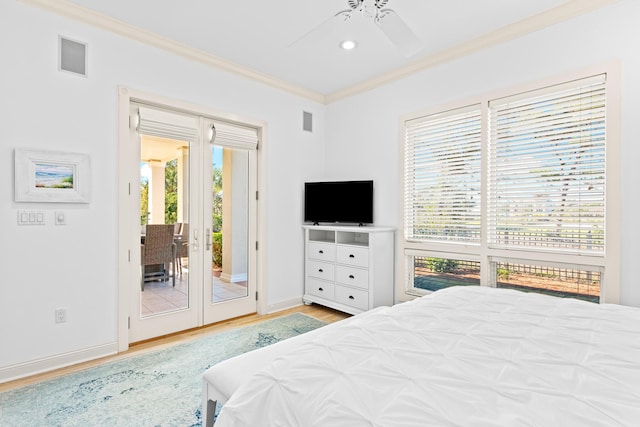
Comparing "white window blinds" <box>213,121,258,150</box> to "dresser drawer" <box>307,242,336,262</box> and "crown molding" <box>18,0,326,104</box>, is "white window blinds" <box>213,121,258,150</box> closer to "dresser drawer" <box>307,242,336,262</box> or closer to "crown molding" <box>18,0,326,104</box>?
"crown molding" <box>18,0,326,104</box>

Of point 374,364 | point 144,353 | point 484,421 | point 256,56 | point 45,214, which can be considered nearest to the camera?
point 484,421

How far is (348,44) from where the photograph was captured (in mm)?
3160

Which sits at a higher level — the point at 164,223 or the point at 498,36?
the point at 498,36

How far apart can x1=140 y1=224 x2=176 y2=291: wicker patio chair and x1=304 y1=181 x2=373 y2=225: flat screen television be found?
65.0 inches

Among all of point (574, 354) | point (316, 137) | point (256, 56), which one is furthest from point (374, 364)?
point (316, 137)

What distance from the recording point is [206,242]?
3520mm

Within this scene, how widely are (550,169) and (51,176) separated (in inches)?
155

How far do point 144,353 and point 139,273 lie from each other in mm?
713

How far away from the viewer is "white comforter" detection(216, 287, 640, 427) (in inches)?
34.1

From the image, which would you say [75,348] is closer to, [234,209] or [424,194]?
[234,209]

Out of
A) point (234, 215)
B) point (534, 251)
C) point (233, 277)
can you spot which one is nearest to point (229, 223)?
point (234, 215)

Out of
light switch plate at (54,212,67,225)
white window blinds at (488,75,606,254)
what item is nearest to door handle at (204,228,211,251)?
light switch plate at (54,212,67,225)

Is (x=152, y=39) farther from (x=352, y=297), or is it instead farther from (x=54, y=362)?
(x=352, y=297)

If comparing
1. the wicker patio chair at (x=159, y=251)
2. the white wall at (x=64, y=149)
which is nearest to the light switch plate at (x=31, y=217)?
the white wall at (x=64, y=149)
